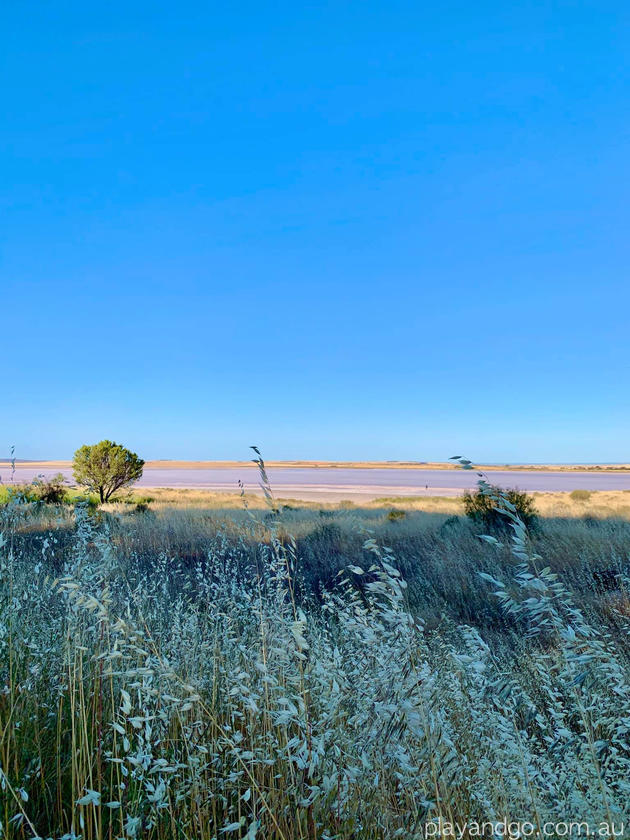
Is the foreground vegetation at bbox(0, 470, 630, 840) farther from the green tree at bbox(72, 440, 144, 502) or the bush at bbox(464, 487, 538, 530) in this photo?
the green tree at bbox(72, 440, 144, 502)

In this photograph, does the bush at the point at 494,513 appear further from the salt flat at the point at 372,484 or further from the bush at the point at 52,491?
the bush at the point at 52,491

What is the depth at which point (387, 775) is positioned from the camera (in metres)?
1.91

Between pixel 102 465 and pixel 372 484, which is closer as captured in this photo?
pixel 102 465

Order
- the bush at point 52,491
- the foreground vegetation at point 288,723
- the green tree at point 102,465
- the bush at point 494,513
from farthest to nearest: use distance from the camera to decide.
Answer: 1. the green tree at point 102,465
2. the bush at point 52,491
3. the bush at point 494,513
4. the foreground vegetation at point 288,723

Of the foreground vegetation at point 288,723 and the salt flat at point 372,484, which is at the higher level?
the foreground vegetation at point 288,723

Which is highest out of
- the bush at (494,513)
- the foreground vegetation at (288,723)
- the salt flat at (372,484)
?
the foreground vegetation at (288,723)

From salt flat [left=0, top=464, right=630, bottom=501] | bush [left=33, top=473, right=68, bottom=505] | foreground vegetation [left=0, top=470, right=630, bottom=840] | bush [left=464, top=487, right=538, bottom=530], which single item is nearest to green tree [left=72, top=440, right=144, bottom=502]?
salt flat [left=0, top=464, right=630, bottom=501]

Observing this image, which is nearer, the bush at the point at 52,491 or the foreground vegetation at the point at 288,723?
the foreground vegetation at the point at 288,723

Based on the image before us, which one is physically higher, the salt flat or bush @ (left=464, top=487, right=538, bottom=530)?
bush @ (left=464, top=487, right=538, bottom=530)

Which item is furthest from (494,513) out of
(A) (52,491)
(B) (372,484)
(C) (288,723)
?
(B) (372,484)

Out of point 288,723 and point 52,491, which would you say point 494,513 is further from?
point 52,491

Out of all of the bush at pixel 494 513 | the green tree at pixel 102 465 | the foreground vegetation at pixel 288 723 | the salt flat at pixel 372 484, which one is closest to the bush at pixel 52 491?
the salt flat at pixel 372 484

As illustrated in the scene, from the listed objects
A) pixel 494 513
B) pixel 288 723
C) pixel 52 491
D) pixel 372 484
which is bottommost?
pixel 372 484

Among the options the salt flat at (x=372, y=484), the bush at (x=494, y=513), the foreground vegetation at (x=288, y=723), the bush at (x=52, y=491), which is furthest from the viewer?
the salt flat at (x=372, y=484)
